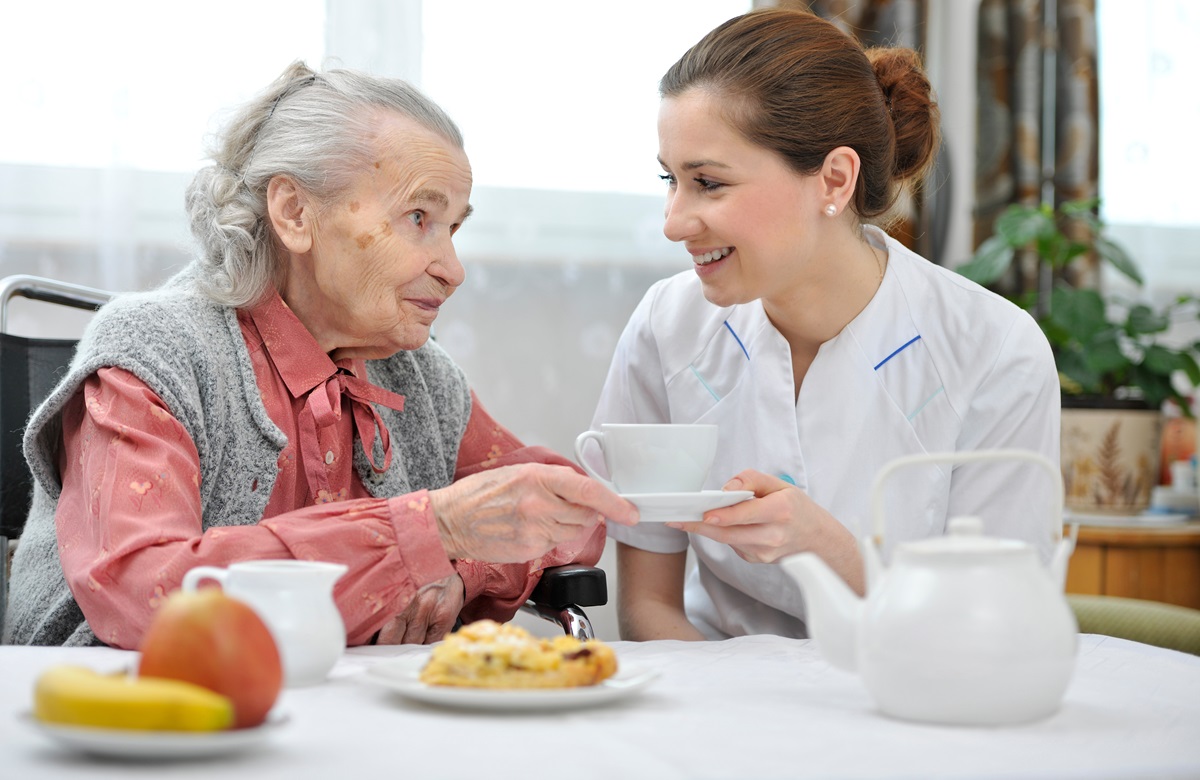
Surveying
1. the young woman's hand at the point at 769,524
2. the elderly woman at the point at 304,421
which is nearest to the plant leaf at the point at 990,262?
the elderly woman at the point at 304,421

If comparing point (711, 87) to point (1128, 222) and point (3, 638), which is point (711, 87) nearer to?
point (3, 638)

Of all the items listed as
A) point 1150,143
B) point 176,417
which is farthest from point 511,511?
point 1150,143

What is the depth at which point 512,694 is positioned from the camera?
791 mm

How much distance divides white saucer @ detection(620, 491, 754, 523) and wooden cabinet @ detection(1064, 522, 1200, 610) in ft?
5.19

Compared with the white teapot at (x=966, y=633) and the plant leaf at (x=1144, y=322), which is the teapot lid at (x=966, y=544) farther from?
the plant leaf at (x=1144, y=322)

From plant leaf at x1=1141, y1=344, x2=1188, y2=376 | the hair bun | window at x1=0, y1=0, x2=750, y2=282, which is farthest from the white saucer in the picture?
plant leaf at x1=1141, y1=344, x2=1188, y2=376

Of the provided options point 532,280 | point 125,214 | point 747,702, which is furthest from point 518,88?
point 747,702

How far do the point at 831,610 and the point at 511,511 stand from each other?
1.33 ft

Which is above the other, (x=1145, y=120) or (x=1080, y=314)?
(x=1145, y=120)

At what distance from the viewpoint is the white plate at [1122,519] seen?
254cm

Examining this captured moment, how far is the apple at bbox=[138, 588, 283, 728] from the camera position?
0.68 meters

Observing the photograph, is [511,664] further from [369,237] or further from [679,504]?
[369,237]

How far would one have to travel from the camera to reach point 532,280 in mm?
2740

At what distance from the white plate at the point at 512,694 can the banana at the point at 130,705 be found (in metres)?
0.16
